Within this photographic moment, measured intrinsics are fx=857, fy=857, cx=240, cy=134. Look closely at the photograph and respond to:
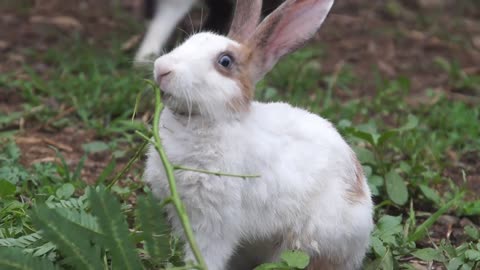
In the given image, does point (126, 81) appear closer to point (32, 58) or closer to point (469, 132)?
point (32, 58)

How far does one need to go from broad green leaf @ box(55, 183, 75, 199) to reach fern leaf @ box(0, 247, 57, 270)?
2.07 ft

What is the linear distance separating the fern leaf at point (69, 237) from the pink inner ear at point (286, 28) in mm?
714

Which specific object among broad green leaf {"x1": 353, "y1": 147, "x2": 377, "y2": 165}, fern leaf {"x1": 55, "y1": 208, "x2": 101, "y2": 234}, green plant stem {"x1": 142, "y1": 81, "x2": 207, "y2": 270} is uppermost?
green plant stem {"x1": 142, "y1": 81, "x2": 207, "y2": 270}

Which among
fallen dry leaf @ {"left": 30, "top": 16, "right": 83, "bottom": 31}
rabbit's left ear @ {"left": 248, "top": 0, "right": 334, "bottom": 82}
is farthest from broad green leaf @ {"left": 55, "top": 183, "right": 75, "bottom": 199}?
fallen dry leaf @ {"left": 30, "top": 16, "right": 83, "bottom": 31}

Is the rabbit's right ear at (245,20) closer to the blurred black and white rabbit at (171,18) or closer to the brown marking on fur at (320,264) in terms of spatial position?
the brown marking on fur at (320,264)

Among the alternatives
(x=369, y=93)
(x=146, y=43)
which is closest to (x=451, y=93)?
(x=369, y=93)

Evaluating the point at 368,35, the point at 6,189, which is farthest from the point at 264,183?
the point at 368,35

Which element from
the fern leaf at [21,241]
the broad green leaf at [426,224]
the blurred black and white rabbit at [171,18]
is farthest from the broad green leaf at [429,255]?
the blurred black and white rabbit at [171,18]

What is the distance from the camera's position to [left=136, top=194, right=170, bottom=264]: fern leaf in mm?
2254

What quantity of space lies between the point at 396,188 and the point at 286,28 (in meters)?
1.03

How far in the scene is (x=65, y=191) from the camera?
9.57 ft

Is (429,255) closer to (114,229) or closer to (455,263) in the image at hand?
(455,263)

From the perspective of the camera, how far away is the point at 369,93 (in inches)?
193

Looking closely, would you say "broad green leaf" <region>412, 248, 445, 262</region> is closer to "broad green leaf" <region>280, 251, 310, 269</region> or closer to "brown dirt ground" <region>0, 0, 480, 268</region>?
"broad green leaf" <region>280, 251, 310, 269</region>
